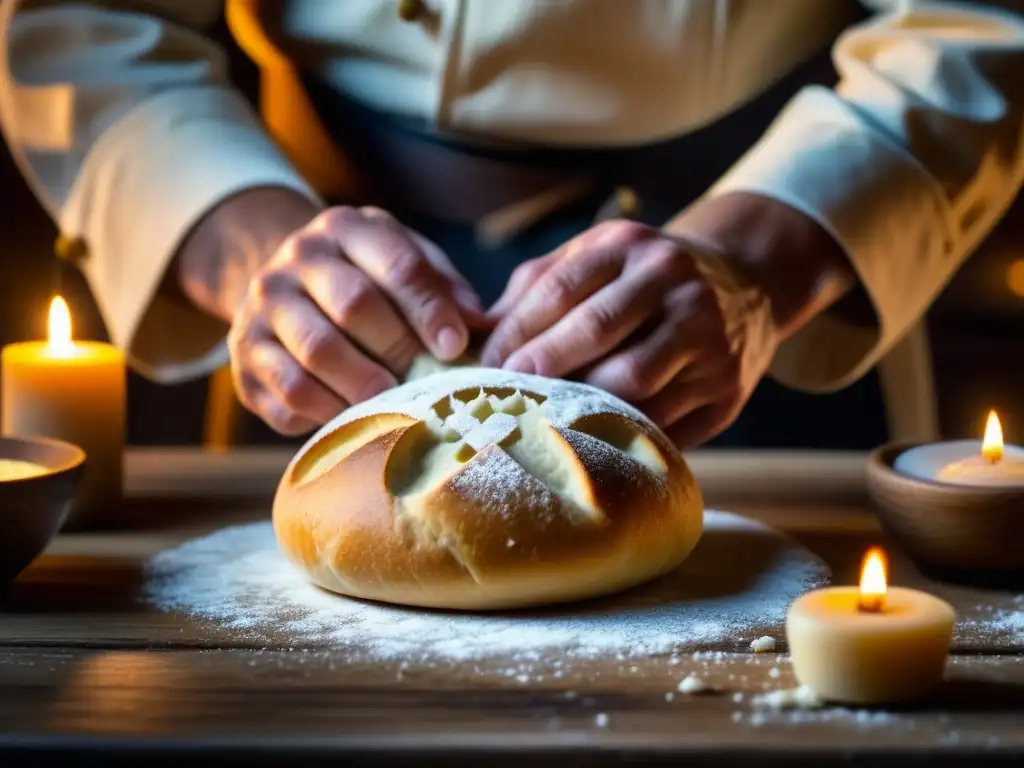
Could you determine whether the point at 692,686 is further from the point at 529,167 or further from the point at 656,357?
the point at 529,167

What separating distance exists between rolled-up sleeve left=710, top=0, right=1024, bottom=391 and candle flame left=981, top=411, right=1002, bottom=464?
0.35m

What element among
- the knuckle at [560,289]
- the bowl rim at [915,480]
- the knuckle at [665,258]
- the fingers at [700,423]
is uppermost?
the knuckle at [665,258]

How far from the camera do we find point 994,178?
151cm

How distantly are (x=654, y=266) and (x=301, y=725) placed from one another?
0.58 m

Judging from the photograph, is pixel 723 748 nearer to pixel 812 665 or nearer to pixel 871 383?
pixel 812 665

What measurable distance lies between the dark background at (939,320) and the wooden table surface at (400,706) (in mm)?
A: 1516

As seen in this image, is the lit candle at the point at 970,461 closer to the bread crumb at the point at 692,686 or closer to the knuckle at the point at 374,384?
the bread crumb at the point at 692,686

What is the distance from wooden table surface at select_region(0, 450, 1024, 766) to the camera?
73cm

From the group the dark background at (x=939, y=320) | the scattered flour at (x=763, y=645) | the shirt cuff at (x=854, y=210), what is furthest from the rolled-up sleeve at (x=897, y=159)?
the dark background at (x=939, y=320)

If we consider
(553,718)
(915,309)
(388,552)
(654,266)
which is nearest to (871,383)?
(915,309)

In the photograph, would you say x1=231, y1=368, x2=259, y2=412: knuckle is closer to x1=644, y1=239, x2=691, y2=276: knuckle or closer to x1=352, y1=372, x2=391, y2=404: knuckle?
x1=352, y1=372, x2=391, y2=404: knuckle

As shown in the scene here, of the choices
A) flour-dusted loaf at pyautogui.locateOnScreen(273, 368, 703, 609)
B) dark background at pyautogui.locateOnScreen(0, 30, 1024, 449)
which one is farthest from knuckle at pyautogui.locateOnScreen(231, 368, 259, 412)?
dark background at pyautogui.locateOnScreen(0, 30, 1024, 449)

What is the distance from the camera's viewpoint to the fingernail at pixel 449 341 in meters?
1.16

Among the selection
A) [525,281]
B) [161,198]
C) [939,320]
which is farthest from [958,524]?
[939,320]
